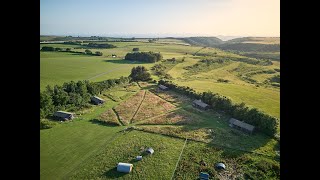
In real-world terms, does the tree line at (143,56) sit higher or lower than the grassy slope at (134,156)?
higher

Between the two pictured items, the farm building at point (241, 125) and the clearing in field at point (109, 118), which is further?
the clearing in field at point (109, 118)

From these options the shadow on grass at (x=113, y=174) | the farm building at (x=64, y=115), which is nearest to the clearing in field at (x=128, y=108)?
the farm building at (x=64, y=115)

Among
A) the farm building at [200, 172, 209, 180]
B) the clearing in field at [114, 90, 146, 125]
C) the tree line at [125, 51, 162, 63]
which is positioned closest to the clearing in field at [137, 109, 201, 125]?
the clearing in field at [114, 90, 146, 125]

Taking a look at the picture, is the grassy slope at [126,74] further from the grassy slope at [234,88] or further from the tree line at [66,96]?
the tree line at [66,96]

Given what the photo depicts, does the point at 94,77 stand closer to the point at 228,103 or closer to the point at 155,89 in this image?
the point at 155,89

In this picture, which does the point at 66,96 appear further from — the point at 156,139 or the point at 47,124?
the point at 156,139

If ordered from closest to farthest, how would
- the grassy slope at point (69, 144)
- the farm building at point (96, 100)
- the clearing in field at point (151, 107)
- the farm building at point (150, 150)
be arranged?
the grassy slope at point (69, 144), the farm building at point (150, 150), the clearing in field at point (151, 107), the farm building at point (96, 100)
